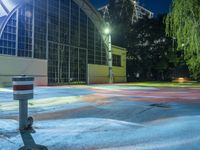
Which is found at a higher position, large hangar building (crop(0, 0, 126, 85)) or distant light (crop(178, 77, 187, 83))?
large hangar building (crop(0, 0, 126, 85))

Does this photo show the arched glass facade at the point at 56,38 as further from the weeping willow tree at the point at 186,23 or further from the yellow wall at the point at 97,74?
the weeping willow tree at the point at 186,23

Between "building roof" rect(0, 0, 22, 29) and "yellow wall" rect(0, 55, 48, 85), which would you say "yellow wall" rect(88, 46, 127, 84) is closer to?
"yellow wall" rect(0, 55, 48, 85)

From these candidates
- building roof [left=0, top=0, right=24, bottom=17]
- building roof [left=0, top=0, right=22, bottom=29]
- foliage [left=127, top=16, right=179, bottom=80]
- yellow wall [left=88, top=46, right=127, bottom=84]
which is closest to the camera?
building roof [left=0, top=0, right=22, bottom=29]

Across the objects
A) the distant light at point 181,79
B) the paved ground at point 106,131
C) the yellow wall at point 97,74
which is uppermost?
the yellow wall at point 97,74

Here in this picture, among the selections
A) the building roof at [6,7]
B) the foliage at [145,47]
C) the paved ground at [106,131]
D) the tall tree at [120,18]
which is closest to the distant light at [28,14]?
the building roof at [6,7]

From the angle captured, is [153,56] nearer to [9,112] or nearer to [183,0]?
[183,0]

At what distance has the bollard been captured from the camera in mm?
4770

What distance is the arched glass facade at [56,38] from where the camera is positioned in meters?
22.8

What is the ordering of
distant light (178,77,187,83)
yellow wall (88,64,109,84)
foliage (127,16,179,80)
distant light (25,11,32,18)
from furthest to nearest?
foliage (127,16,179,80) → distant light (178,77,187,83) → yellow wall (88,64,109,84) → distant light (25,11,32,18)

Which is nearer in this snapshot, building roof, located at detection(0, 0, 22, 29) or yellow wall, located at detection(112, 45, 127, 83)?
building roof, located at detection(0, 0, 22, 29)

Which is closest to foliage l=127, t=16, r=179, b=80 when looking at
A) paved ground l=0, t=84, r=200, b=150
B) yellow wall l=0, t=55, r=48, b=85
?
yellow wall l=0, t=55, r=48, b=85

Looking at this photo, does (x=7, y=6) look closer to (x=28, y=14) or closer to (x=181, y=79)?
(x=28, y=14)

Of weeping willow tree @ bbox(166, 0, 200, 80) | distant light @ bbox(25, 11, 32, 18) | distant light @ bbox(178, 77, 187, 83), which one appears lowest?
distant light @ bbox(178, 77, 187, 83)

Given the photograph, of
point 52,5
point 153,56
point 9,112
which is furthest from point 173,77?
point 9,112
